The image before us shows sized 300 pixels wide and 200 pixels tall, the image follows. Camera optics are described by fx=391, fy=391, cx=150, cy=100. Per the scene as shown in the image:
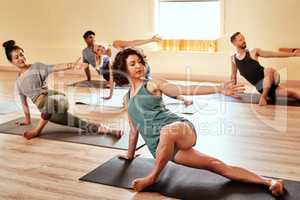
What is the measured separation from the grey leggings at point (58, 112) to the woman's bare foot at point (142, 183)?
1.28m

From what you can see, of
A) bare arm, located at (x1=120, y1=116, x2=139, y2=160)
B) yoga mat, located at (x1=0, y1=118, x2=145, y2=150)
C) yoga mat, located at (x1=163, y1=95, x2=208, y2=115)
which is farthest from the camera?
yoga mat, located at (x1=163, y1=95, x2=208, y2=115)

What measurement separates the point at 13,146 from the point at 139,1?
3910 mm

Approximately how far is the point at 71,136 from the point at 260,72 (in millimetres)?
2343

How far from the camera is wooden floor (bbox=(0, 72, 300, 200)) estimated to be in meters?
2.34

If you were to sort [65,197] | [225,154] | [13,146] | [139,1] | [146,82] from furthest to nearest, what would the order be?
[139,1] → [13,146] → [225,154] → [146,82] → [65,197]

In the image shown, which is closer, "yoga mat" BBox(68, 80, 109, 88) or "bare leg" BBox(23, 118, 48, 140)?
"bare leg" BBox(23, 118, 48, 140)

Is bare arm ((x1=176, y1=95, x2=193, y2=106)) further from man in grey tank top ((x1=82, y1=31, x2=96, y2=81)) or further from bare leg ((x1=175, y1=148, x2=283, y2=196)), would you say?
bare leg ((x1=175, y1=148, x2=283, y2=196))

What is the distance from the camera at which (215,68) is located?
6.08 m

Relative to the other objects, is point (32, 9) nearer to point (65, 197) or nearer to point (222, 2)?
point (222, 2)

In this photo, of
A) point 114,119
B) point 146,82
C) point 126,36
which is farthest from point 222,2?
point 146,82

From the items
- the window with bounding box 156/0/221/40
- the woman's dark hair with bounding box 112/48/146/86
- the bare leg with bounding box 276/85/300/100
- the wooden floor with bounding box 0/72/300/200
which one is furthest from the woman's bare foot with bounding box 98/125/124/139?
the window with bounding box 156/0/221/40

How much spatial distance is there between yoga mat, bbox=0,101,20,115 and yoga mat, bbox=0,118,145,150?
1.65 feet

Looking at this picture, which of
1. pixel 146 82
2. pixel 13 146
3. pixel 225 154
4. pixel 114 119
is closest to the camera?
pixel 146 82

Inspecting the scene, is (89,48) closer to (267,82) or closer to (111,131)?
(111,131)
